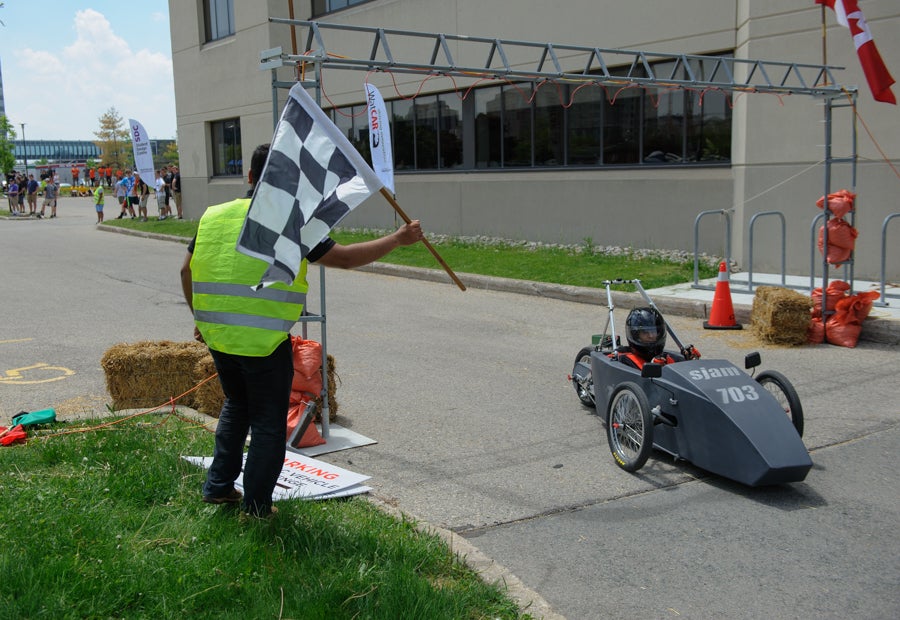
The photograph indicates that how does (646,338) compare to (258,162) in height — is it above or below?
below

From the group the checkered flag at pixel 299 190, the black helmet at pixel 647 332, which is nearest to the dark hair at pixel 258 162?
the checkered flag at pixel 299 190

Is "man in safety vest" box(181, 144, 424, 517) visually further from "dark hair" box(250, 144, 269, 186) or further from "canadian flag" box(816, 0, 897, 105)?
"canadian flag" box(816, 0, 897, 105)

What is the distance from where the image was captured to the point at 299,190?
420 cm

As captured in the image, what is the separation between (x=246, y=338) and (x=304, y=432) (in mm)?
2042

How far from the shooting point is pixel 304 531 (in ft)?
13.8

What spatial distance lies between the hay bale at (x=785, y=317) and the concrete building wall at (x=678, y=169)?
2284 millimetres

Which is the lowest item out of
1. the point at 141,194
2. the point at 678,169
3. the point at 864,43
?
the point at 141,194

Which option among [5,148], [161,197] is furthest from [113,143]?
[161,197]

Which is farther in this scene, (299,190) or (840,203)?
(840,203)

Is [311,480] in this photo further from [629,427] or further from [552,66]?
[552,66]

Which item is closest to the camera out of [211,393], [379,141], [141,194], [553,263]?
[211,393]

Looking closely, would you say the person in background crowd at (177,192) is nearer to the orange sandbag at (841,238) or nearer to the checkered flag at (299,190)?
the orange sandbag at (841,238)

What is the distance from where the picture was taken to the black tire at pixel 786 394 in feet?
19.2

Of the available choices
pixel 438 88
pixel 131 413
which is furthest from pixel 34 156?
pixel 131 413
